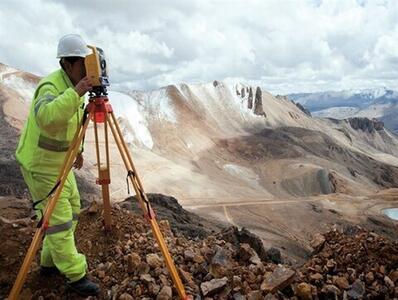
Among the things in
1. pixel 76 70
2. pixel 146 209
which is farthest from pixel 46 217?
pixel 76 70

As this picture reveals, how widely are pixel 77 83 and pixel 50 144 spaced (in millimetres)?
722

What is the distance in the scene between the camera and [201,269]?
222 inches

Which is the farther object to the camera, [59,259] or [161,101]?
[161,101]

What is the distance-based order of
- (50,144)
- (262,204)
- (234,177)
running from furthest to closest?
(234,177)
(262,204)
(50,144)

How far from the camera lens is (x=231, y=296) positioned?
5066mm

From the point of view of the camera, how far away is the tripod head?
4.35 meters

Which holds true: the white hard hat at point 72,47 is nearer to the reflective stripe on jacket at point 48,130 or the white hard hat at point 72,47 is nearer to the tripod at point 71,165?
the reflective stripe on jacket at point 48,130

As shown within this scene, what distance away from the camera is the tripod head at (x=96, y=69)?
14.3 feet

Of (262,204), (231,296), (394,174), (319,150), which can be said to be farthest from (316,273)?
(394,174)

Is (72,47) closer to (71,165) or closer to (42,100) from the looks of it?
(42,100)

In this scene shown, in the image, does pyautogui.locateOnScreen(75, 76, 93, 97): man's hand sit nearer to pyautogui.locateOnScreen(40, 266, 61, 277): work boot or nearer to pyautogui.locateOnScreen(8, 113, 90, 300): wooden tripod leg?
pyautogui.locateOnScreen(8, 113, 90, 300): wooden tripod leg

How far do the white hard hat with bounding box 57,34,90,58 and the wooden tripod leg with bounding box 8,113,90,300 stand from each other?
0.74m

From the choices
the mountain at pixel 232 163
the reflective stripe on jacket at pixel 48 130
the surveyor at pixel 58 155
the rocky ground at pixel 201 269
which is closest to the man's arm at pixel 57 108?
the reflective stripe on jacket at pixel 48 130

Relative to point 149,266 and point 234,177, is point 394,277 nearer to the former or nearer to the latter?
point 149,266
